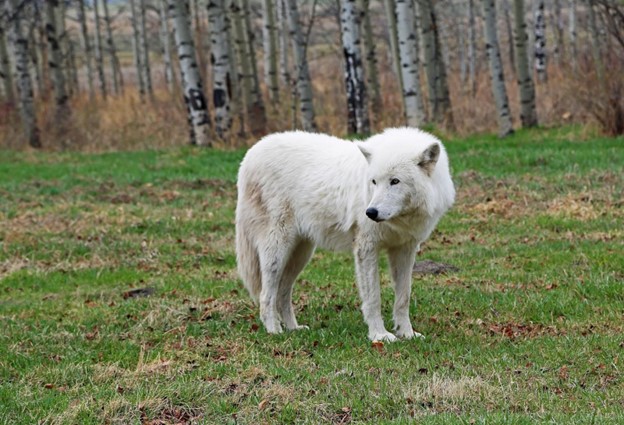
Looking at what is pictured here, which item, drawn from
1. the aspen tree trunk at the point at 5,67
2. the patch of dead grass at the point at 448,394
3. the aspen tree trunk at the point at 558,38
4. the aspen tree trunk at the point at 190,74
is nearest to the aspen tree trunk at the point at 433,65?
the aspen tree trunk at the point at 190,74

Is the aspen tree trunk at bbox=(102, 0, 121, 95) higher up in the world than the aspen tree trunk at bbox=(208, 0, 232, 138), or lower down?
higher up

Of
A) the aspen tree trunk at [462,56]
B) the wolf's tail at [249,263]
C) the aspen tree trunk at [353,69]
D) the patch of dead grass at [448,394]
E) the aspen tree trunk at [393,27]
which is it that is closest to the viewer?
the patch of dead grass at [448,394]

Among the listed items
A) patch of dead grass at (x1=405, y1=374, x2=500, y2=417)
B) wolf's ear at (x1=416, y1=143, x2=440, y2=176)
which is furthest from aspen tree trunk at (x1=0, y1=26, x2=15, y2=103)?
patch of dead grass at (x1=405, y1=374, x2=500, y2=417)

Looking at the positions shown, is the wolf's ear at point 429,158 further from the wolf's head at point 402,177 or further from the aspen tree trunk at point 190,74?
the aspen tree trunk at point 190,74

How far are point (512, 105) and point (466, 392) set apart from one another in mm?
20297

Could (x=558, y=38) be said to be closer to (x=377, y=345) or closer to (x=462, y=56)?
(x=462, y=56)

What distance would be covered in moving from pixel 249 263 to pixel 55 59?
18.8 m

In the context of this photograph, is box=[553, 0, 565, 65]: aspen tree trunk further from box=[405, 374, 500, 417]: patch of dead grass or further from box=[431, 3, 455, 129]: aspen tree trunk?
box=[405, 374, 500, 417]: patch of dead grass

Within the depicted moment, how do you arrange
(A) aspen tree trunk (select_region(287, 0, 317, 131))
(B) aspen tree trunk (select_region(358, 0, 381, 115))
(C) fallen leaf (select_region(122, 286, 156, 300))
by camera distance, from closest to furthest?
(C) fallen leaf (select_region(122, 286, 156, 300)) → (A) aspen tree trunk (select_region(287, 0, 317, 131)) → (B) aspen tree trunk (select_region(358, 0, 381, 115))

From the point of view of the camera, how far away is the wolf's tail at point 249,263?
7324 mm

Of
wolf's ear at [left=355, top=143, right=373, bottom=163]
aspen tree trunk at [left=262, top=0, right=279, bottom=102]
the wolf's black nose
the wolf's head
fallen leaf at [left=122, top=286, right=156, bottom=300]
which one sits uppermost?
aspen tree trunk at [left=262, top=0, right=279, bottom=102]

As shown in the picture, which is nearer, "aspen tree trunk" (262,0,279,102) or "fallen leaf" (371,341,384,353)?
"fallen leaf" (371,341,384,353)

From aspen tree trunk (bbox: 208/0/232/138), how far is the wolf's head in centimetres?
1473

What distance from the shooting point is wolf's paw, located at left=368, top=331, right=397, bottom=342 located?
655cm
